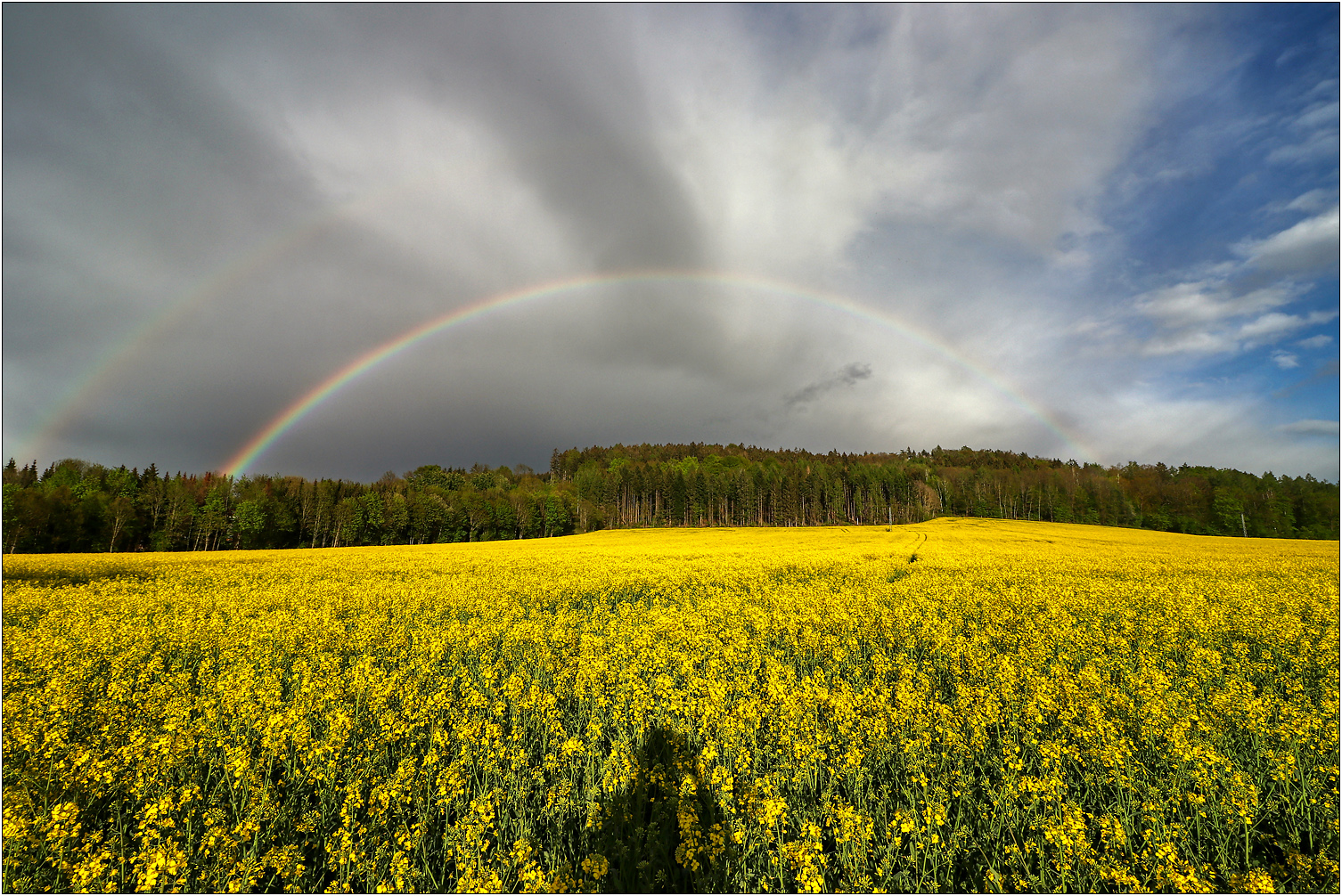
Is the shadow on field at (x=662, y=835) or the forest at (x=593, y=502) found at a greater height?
the forest at (x=593, y=502)

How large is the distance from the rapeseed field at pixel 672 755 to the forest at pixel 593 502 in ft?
234

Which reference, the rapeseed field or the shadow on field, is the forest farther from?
the shadow on field

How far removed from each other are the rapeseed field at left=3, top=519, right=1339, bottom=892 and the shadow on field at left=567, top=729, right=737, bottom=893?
0.11 ft

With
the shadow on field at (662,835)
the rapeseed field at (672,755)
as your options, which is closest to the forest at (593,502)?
the rapeseed field at (672,755)

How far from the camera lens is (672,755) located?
18.5ft

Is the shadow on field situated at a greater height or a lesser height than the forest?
lesser

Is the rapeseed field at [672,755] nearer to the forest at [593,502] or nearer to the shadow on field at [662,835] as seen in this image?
the shadow on field at [662,835]

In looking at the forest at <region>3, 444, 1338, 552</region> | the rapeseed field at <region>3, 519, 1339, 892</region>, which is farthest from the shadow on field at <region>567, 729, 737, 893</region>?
the forest at <region>3, 444, 1338, 552</region>

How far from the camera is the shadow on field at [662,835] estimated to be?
13.5 ft

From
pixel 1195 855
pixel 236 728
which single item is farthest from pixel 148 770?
pixel 1195 855

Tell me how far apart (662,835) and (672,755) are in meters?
1.11

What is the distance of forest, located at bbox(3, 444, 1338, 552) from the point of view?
2539 inches

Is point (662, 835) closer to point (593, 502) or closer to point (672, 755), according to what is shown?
point (672, 755)

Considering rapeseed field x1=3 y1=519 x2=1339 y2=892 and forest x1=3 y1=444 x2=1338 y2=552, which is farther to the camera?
forest x1=3 y1=444 x2=1338 y2=552
